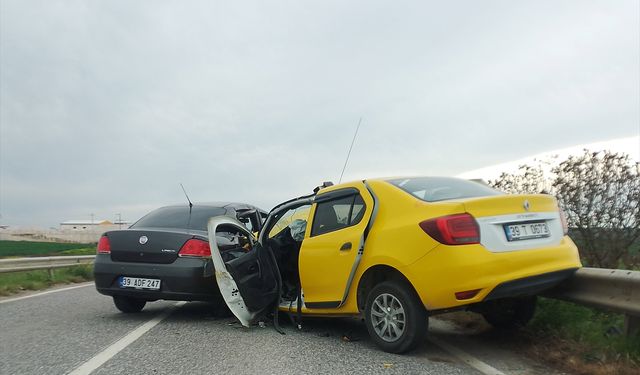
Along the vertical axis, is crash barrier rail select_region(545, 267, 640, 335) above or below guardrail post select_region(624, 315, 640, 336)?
above

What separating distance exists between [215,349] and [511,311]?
9.99 feet

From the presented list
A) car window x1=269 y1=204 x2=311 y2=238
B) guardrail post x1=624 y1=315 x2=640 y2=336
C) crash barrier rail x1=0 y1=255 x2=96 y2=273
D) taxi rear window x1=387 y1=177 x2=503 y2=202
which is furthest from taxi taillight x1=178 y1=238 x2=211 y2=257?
crash barrier rail x1=0 y1=255 x2=96 y2=273

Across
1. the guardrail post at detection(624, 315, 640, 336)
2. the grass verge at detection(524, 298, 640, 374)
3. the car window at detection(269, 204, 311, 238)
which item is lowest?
the grass verge at detection(524, 298, 640, 374)

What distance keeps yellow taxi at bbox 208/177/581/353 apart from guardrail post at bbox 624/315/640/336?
0.57 metres

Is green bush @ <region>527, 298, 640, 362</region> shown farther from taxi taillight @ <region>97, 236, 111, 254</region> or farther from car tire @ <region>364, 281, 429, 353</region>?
taxi taillight @ <region>97, 236, 111, 254</region>

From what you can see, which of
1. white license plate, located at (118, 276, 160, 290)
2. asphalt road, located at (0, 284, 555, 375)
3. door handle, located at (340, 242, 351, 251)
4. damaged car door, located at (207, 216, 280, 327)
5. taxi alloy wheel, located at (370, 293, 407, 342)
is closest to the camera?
asphalt road, located at (0, 284, 555, 375)

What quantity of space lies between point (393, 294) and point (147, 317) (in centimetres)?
388

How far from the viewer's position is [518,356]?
4707 mm

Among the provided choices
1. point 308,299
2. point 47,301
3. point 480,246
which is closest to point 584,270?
point 480,246

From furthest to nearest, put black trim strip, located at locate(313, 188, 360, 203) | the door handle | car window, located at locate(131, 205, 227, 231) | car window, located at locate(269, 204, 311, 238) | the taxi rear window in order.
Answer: car window, located at locate(131, 205, 227, 231) < car window, located at locate(269, 204, 311, 238) < black trim strip, located at locate(313, 188, 360, 203) < the door handle < the taxi rear window

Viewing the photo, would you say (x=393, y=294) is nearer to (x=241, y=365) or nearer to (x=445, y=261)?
(x=445, y=261)

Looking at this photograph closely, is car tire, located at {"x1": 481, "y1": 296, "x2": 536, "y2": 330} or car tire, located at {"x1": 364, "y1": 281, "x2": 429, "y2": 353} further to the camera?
car tire, located at {"x1": 481, "y1": 296, "x2": 536, "y2": 330}

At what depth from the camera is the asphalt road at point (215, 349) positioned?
14.0 feet

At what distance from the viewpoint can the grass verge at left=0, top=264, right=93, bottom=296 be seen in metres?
10.9
